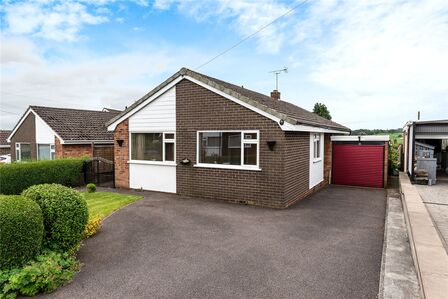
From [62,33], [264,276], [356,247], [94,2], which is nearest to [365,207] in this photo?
[356,247]

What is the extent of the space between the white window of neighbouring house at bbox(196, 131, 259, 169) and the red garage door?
6687 mm

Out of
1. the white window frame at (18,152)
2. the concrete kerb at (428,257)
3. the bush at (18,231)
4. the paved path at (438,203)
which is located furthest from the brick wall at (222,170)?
the white window frame at (18,152)

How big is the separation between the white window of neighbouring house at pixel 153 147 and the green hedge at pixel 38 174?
155 inches

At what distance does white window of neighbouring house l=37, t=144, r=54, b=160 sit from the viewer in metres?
18.0

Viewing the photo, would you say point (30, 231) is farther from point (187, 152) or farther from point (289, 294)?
point (187, 152)

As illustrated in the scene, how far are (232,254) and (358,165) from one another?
1038 cm

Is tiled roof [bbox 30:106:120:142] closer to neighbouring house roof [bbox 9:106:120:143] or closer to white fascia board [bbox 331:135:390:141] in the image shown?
neighbouring house roof [bbox 9:106:120:143]

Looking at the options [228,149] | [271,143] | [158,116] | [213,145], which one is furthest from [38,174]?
[271,143]

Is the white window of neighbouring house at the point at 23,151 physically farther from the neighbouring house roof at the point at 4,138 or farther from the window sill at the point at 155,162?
the window sill at the point at 155,162

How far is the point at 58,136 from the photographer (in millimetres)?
16891

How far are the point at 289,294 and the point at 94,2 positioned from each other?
993 cm

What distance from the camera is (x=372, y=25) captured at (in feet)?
33.6

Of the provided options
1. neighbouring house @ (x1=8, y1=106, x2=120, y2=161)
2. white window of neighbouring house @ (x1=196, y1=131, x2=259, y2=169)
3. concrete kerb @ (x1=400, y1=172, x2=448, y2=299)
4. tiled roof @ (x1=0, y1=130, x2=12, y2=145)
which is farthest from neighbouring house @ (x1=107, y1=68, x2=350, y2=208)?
tiled roof @ (x1=0, y1=130, x2=12, y2=145)

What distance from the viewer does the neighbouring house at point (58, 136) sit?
680 inches
